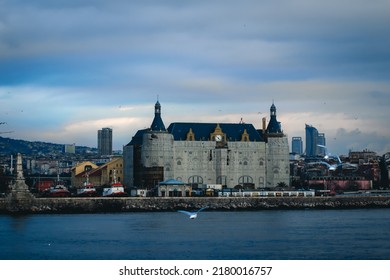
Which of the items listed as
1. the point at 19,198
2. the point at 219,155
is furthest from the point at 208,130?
the point at 19,198

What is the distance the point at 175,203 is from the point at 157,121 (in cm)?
2663

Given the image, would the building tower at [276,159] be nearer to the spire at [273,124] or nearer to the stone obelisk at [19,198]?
the spire at [273,124]

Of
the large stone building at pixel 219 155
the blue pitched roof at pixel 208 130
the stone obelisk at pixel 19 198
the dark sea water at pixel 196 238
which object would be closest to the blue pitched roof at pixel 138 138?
the large stone building at pixel 219 155

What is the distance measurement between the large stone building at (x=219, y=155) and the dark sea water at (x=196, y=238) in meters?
44.4

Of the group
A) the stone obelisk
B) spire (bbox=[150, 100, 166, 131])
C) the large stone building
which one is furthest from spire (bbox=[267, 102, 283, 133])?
the stone obelisk

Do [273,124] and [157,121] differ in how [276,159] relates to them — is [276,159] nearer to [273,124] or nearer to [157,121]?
[273,124]

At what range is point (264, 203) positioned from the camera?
4532 inches

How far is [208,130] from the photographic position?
462ft

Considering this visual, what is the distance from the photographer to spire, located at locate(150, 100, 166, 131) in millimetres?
135000

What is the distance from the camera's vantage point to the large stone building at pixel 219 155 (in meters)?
137

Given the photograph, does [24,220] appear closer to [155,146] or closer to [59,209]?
[59,209]

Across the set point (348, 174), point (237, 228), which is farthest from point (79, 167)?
point (237, 228)

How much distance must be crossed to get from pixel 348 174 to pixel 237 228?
107698mm

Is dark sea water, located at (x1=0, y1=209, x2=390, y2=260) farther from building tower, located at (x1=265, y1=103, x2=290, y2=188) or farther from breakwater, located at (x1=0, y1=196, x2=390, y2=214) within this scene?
building tower, located at (x1=265, y1=103, x2=290, y2=188)
